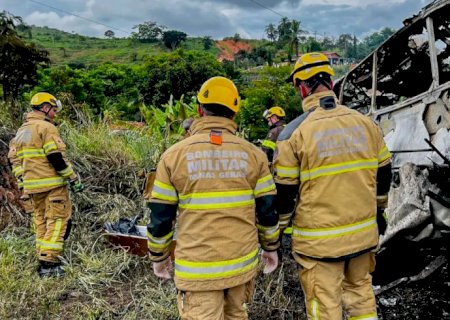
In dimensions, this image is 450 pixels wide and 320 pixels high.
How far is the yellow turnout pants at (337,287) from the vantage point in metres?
2.32

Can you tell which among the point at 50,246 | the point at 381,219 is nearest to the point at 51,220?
the point at 50,246

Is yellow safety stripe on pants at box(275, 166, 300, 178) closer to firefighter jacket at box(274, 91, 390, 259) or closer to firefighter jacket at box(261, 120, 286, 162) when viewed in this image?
firefighter jacket at box(274, 91, 390, 259)

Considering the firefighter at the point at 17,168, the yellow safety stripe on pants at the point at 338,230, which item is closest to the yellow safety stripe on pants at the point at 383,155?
the yellow safety stripe on pants at the point at 338,230

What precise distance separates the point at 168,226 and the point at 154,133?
4.72m

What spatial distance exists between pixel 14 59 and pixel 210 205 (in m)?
8.68

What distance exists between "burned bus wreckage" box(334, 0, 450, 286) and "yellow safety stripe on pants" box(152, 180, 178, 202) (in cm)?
162

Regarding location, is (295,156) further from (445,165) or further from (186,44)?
(186,44)

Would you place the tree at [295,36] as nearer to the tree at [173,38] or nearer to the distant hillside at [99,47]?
the distant hillside at [99,47]

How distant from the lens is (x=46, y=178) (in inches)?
162

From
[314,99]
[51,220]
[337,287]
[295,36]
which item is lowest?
[51,220]

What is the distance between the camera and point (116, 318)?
3.28 metres

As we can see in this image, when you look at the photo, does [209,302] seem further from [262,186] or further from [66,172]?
[66,172]

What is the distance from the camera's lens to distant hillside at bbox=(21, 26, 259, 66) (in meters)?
58.1

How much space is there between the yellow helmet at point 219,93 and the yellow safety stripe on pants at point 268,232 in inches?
26.3
